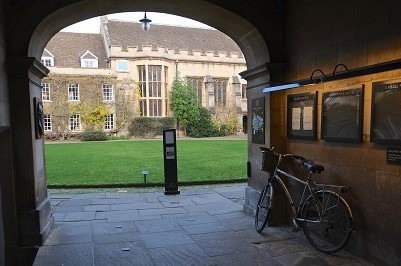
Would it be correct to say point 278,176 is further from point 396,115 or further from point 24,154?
point 24,154

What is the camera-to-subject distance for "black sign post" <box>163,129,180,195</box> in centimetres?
835

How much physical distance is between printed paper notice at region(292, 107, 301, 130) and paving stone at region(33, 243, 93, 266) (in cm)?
335

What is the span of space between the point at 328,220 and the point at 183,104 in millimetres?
29756

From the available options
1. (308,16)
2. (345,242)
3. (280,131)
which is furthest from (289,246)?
(308,16)

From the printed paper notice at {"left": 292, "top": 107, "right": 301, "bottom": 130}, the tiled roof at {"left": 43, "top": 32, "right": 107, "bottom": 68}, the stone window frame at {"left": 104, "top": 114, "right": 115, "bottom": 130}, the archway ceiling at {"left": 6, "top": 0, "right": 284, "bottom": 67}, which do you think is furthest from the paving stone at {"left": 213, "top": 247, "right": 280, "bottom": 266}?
the tiled roof at {"left": 43, "top": 32, "right": 107, "bottom": 68}

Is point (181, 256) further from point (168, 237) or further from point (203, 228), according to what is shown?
point (203, 228)

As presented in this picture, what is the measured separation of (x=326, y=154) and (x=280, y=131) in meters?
1.11

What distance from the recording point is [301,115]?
5.02 m

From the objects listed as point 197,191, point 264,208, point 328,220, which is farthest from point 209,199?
point 328,220

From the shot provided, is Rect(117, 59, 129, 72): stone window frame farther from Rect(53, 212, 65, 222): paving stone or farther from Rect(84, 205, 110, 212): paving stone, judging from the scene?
Rect(53, 212, 65, 222): paving stone

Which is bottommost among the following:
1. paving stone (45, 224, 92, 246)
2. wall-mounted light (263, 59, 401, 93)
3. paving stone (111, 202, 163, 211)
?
paving stone (111, 202, 163, 211)

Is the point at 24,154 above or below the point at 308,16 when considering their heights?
below

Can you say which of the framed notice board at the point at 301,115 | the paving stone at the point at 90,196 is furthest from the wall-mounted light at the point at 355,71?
the paving stone at the point at 90,196

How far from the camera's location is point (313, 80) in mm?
4188
